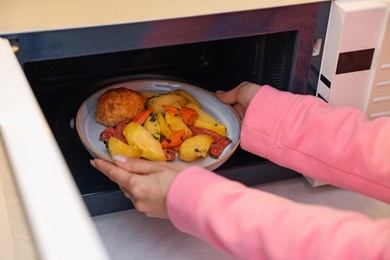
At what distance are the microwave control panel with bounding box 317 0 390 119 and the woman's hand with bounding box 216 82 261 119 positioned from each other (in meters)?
0.10

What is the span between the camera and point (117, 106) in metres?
0.75

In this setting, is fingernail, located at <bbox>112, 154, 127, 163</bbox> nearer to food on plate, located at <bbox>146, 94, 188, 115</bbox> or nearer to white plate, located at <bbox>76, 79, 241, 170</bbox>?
white plate, located at <bbox>76, 79, 241, 170</bbox>

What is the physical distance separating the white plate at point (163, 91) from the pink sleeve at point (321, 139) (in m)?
0.06

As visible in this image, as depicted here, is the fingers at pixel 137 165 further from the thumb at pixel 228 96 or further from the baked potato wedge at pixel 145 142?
the thumb at pixel 228 96

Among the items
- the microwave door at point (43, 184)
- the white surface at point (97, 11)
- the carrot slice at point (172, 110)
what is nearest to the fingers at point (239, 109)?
the carrot slice at point (172, 110)

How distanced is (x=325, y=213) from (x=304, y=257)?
5 centimetres

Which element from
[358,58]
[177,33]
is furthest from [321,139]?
[177,33]

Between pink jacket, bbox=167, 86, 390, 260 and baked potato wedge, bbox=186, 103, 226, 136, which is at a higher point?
pink jacket, bbox=167, 86, 390, 260

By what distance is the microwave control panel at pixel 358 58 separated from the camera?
0.64 meters

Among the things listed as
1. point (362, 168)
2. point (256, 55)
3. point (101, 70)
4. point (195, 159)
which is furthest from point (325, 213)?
point (101, 70)

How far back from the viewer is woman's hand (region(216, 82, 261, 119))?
0.75m

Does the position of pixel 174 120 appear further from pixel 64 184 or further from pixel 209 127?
pixel 64 184

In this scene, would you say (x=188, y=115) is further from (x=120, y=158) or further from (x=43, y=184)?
(x=43, y=184)

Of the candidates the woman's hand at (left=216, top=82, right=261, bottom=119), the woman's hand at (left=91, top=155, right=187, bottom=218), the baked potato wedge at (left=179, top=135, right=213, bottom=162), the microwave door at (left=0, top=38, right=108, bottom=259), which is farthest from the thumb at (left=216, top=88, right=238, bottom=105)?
the microwave door at (left=0, top=38, right=108, bottom=259)
